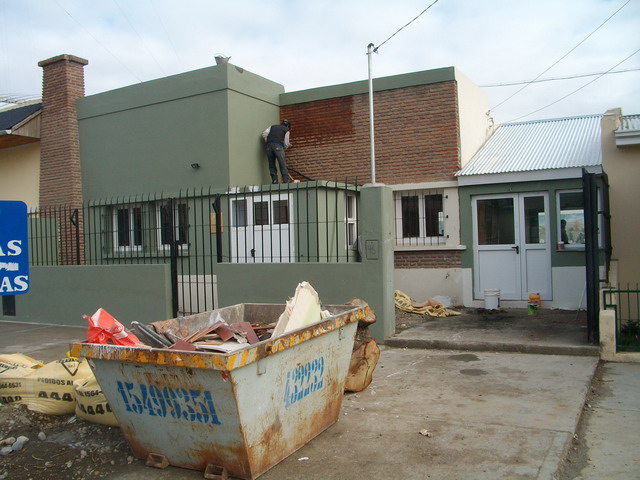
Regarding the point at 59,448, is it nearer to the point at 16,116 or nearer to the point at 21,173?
the point at 21,173

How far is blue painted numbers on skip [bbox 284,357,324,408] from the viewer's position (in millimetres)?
4578

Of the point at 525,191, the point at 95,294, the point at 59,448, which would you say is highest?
the point at 525,191

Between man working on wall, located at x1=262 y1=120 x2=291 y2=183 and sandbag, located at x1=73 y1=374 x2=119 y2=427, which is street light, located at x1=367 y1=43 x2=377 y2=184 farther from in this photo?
sandbag, located at x1=73 y1=374 x2=119 y2=427

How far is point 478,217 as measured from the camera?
40.4ft

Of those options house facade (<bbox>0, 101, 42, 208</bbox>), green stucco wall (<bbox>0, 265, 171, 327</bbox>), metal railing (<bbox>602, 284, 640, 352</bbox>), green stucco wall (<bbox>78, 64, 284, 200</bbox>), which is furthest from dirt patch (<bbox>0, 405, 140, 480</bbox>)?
house facade (<bbox>0, 101, 42, 208</bbox>)

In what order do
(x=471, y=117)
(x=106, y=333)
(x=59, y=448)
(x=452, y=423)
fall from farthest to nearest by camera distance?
(x=471, y=117), (x=452, y=423), (x=59, y=448), (x=106, y=333)

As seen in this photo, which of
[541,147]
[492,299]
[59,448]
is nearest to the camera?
[59,448]

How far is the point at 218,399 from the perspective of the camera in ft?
13.2

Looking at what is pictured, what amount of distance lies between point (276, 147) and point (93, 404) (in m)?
8.93

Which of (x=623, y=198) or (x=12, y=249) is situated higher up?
(x=623, y=198)

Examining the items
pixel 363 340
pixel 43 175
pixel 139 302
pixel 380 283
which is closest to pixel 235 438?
pixel 363 340

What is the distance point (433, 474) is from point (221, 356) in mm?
1875

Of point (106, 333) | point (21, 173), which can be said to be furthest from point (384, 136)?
point (21, 173)

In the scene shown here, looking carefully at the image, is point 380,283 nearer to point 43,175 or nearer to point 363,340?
point 363,340
